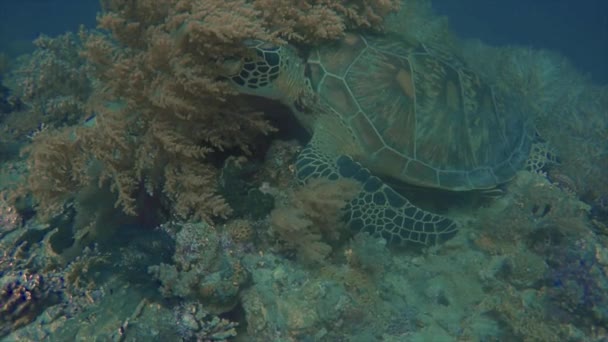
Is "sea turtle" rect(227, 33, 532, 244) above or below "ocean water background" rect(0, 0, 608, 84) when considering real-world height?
above

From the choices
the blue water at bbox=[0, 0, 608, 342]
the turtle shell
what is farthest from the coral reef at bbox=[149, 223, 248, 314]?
the turtle shell

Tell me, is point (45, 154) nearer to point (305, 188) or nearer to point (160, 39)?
point (160, 39)

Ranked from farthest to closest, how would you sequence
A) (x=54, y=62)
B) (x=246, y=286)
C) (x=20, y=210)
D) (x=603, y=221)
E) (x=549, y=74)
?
(x=549, y=74), (x=54, y=62), (x=603, y=221), (x=20, y=210), (x=246, y=286)

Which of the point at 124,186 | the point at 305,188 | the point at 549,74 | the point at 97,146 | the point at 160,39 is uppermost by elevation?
the point at 160,39

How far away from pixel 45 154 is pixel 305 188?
5.61ft

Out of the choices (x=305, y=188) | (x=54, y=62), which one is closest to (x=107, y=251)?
(x=305, y=188)

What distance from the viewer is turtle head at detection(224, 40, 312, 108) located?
266 centimetres

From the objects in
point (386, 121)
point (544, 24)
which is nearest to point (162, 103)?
point (386, 121)

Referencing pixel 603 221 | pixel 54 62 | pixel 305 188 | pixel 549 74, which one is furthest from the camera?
pixel 549 74

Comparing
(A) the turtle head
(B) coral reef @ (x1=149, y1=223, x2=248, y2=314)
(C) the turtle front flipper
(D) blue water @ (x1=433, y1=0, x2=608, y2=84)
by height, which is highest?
(A) the turtle head

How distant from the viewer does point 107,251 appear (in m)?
2.24

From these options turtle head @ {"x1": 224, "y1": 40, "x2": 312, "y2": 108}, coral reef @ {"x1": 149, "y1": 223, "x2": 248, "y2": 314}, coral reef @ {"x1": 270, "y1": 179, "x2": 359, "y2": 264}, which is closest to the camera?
coral reef @ {"x1": 149, "y1": 223, "x2": 248, "y2": 314}

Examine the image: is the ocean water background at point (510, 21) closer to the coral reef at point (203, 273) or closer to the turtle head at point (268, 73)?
the turtle head at point (268, 73)

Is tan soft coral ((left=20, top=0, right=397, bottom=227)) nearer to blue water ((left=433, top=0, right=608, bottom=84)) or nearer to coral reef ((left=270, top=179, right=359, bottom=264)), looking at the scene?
coral reef ((left=270, top=179, right=359, bottom=264))
